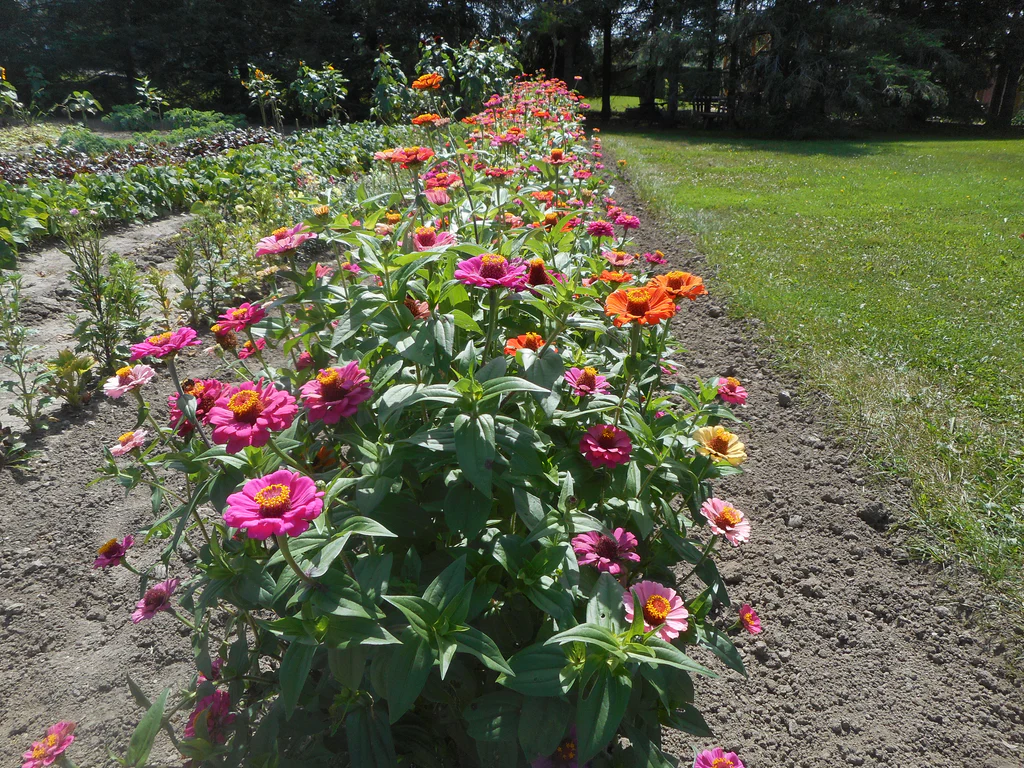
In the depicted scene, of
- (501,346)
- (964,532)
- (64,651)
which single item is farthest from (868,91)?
(64,651)

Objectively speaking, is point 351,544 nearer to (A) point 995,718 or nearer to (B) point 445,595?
(B) point 445,595

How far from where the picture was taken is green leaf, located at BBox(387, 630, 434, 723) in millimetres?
885

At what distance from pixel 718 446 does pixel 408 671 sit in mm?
786

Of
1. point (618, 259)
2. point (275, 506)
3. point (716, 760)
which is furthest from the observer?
point (618, 259)

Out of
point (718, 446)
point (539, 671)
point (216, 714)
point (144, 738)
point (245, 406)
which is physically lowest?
point (216, 714)

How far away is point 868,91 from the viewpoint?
13.8 metres

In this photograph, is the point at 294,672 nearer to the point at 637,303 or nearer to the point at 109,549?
the point at 109,549

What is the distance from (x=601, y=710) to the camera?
93 cm

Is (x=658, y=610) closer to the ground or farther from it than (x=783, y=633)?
farther from it

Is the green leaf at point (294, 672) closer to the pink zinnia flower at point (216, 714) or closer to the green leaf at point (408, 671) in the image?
the green leaf at point (408, 671)

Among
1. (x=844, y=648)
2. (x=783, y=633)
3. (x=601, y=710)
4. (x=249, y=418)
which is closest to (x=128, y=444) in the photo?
(x=249, y=418)

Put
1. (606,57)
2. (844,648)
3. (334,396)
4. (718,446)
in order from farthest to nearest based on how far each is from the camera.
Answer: (606,57), (844,648), (718,446), (334,396)

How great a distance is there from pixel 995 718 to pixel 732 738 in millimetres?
682

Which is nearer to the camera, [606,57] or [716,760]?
[716,760]
